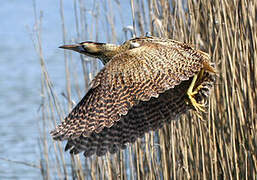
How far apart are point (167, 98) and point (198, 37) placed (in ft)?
1.27

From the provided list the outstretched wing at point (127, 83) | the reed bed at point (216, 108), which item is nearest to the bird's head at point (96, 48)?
the reed bed at point (216, 108)

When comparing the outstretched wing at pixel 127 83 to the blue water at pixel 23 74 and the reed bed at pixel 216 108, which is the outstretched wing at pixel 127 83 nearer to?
the reed bed at pixel 216 108

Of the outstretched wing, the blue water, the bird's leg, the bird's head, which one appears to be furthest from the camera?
the blue water

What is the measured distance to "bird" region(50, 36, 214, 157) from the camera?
9.53 ft

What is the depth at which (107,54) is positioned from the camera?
11.0ft

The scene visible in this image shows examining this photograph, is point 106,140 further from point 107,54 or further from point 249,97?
point 249,97

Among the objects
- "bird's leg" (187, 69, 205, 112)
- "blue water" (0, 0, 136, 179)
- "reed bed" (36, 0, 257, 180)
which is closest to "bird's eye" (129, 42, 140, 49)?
"reed bed" (36, 0, 257, 180)

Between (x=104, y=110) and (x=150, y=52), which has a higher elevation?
(x=150, y=52)

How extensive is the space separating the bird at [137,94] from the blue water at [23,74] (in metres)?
1.47

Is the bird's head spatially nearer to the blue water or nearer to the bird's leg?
the bird's leg

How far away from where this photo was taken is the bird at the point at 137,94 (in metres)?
2.91

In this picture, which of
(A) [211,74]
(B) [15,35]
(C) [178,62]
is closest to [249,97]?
(A) [211,74]

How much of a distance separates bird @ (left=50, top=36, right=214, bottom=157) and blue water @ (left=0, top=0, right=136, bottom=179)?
1467 mm

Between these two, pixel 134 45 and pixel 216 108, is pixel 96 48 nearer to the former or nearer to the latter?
pixel 134 45
